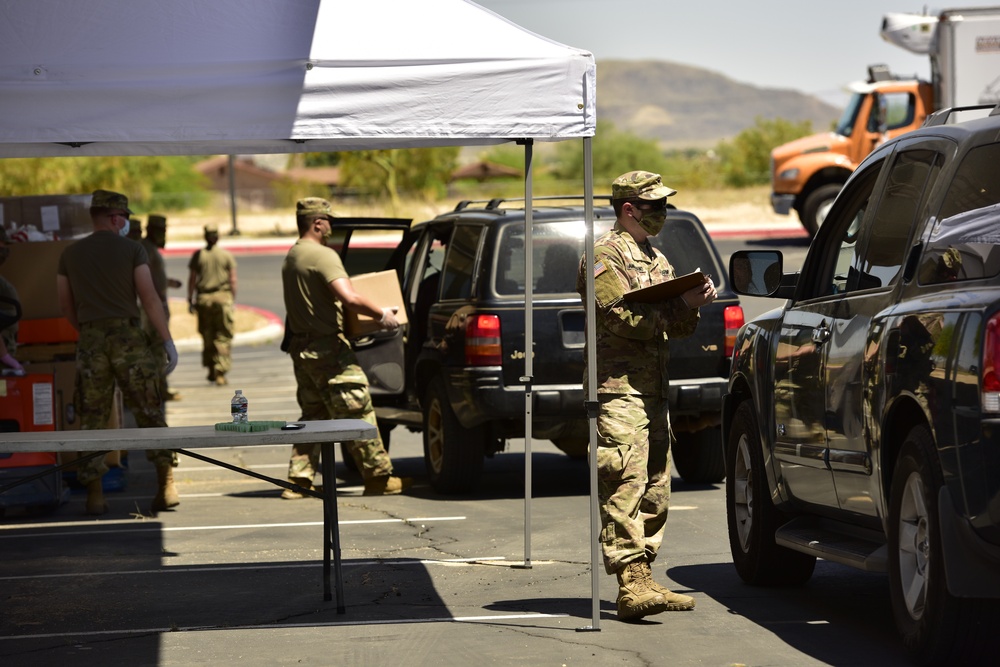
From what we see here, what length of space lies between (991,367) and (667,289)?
6.30 feet

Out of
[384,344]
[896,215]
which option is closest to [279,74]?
[896,215]

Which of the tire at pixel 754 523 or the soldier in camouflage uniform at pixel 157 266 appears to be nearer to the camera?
the tire at pixel 754 523

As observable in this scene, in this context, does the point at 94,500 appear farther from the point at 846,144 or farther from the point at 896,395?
the point at 846,144

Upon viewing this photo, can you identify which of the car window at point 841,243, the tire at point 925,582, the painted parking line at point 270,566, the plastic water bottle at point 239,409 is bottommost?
the painted parking line at point 270,566

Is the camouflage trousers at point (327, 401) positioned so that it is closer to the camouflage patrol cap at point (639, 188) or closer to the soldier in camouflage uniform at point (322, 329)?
the soldier in camouflage uniform at point (322, 329)

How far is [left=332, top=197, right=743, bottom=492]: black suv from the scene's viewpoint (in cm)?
1017

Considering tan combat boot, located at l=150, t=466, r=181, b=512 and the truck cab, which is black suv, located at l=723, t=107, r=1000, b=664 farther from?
the truck cab

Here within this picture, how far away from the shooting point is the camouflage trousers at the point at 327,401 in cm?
1063

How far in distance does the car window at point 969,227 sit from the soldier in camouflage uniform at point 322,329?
547 centimetres

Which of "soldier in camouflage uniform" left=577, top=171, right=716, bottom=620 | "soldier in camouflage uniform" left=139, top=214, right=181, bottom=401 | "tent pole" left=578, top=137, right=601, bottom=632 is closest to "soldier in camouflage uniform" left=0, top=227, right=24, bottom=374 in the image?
"soldier in camouflage uniform" left=139, top=214, right=181, bottom=401

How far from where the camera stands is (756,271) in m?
7.20

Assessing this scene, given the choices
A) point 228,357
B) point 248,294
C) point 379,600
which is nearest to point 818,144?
point 248,294

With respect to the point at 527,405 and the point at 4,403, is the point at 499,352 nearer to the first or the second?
the point at 527,405

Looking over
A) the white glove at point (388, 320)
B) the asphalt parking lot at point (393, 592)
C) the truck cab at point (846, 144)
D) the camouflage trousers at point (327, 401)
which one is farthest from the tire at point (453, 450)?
the truck cab at point (846, 144)
